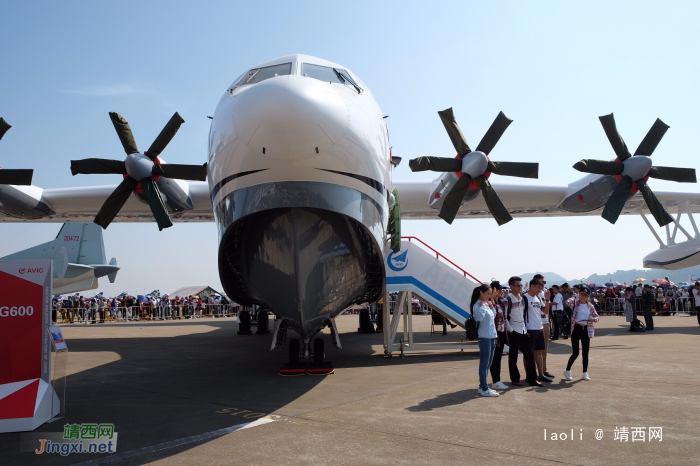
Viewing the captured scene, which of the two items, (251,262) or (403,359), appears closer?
(251,262)

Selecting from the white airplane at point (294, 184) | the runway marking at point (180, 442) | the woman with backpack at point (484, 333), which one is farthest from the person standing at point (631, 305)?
the runway marking at point (180, 442)

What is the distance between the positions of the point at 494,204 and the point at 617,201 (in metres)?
3.60

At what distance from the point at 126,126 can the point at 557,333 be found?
1192 centimetres

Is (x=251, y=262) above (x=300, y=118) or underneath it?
underneath

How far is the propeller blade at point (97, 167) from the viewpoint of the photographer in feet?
29.5

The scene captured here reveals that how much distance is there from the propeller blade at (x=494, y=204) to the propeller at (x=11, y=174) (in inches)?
347

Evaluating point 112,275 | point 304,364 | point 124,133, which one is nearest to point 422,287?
point 304,364

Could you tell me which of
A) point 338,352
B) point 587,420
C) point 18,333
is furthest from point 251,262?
point 338,352

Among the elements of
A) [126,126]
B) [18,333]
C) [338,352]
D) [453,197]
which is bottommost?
[338,352]

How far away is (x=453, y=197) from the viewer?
30.9 ft

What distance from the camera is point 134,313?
1252 inches

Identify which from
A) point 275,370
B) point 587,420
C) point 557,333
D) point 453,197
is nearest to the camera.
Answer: point 587,420

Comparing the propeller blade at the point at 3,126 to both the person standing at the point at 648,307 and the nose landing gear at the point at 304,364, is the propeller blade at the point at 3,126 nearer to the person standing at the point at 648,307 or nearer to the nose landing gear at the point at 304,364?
the nose landing gear at the point at 304,364

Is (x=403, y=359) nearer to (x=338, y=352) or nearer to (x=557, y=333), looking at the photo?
(x=338, y=352)
